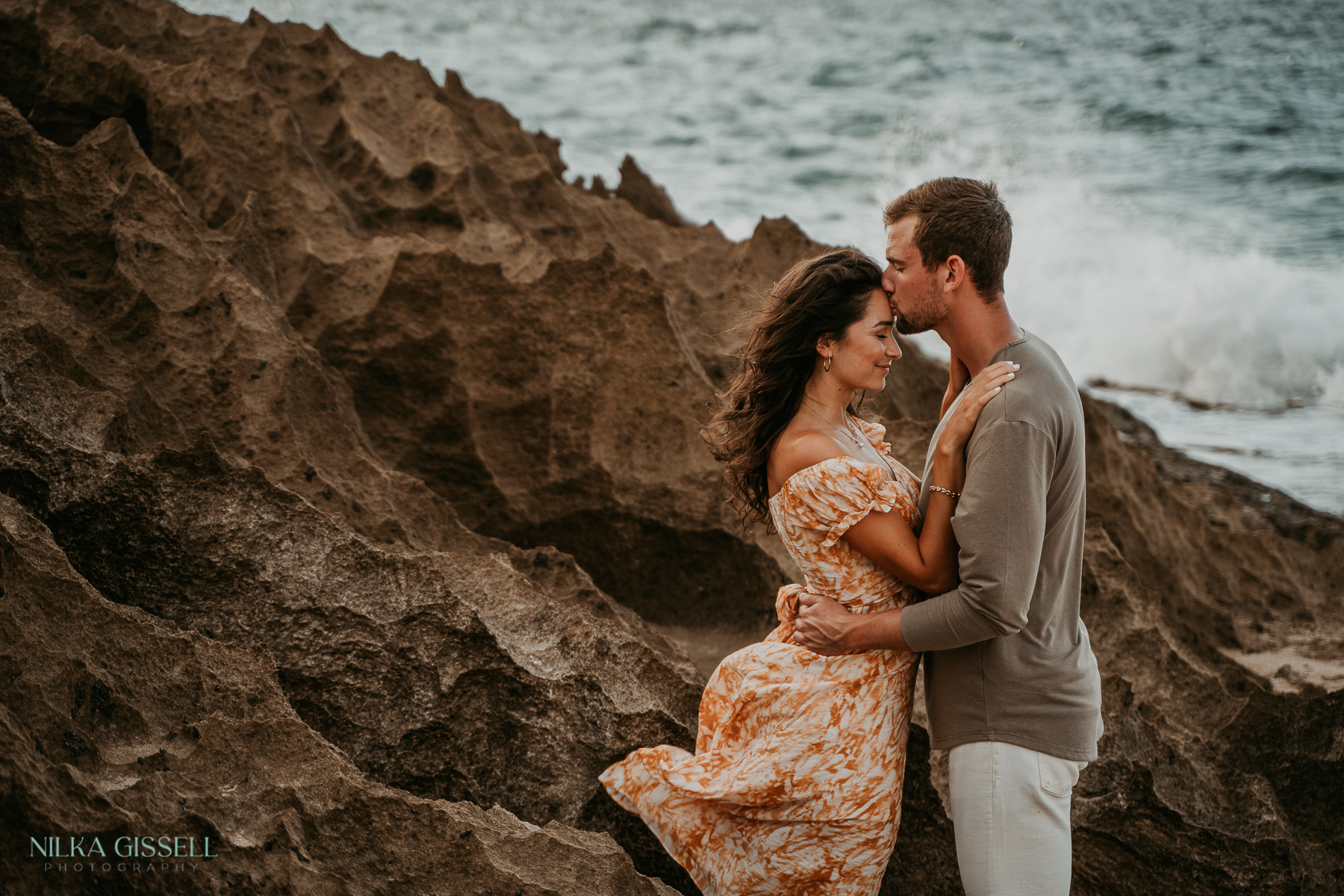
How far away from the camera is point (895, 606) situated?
269cm

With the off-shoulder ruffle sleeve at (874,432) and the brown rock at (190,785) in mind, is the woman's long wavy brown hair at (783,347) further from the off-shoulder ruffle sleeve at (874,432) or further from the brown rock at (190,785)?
the brown rock at (190,785)

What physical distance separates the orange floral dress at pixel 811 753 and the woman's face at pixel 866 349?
24cm

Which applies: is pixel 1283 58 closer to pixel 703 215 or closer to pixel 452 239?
pixel 703 215

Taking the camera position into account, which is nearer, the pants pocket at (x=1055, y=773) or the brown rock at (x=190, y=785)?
the brown rock at (x=190, y=785)

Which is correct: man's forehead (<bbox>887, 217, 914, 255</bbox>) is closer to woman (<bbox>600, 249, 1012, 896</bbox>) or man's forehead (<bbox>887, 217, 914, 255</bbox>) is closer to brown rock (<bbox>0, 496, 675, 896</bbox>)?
woman (<bbox>600, 249, 1012, 896</bbox>)

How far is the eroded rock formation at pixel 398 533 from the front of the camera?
7.87 feet

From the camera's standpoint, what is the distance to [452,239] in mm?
5500

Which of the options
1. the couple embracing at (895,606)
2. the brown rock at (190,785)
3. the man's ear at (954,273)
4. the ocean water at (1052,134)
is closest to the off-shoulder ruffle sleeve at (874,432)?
the couple embracing at (895,606)

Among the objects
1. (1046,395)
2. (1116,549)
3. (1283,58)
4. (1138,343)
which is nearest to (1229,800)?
(1116,549)

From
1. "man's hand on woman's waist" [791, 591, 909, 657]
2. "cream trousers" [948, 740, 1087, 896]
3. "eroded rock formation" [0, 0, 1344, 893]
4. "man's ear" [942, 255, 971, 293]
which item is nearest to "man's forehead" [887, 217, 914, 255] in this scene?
"man's ear" [942, 255, 971, 293]

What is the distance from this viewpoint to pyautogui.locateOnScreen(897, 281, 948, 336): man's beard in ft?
8.58

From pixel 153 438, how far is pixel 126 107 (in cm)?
224

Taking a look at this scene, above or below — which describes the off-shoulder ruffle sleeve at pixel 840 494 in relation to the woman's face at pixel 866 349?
below

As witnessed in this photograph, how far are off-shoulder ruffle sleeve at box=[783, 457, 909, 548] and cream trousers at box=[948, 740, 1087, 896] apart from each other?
610 mm
